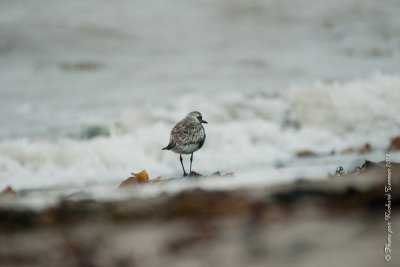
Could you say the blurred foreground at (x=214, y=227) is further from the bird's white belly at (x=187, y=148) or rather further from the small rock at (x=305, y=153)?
the small rock at (x=305, y=153)

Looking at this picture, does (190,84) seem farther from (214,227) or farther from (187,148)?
(214,227)

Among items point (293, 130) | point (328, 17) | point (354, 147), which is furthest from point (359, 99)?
point (328, 17)

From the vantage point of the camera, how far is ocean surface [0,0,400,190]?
7.88 meters

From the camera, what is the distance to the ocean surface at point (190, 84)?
788 cm

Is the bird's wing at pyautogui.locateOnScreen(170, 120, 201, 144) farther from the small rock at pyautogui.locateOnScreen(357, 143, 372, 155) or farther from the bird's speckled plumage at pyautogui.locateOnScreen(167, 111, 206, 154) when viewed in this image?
the small rock at pyautogui.locateOnScreen(357, 143, 372, 155)

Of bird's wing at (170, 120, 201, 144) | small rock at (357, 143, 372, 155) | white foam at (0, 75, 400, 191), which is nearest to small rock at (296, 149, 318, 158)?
white foam at (0, 75, 400, 191)

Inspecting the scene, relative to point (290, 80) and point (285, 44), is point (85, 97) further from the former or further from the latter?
point (285, 44)

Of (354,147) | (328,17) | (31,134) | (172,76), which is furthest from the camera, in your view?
(328,17)

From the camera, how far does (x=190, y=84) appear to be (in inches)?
467

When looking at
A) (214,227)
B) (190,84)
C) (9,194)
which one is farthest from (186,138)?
(190,84)

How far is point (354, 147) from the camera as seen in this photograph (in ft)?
25.8

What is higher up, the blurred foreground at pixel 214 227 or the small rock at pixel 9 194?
the small rock at pixel 9 194

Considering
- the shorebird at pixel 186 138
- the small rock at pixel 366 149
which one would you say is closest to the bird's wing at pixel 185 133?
the shorebird at pixel 186 138

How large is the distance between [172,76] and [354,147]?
541 centimetres
